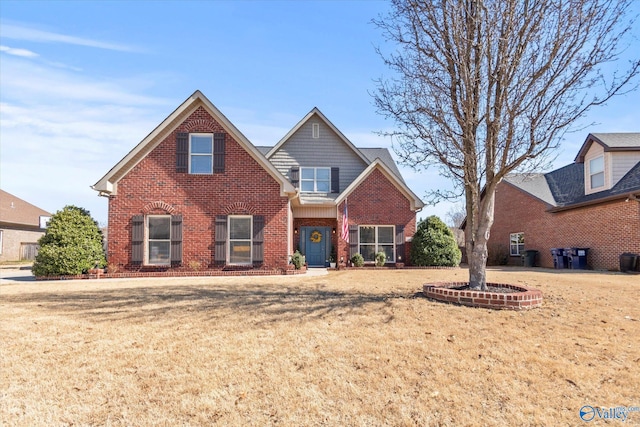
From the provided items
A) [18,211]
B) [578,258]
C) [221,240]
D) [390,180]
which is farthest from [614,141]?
[18,211]

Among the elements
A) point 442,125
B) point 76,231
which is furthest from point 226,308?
point 76,231

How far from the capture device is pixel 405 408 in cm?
339

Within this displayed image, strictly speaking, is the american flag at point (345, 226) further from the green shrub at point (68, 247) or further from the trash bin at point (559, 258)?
the trash bin at point (559, 258)

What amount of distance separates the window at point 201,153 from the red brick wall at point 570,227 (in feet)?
54.8

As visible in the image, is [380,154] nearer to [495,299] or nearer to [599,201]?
[599,201]

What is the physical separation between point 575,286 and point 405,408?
28.2ft

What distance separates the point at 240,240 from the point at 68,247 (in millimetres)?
5805

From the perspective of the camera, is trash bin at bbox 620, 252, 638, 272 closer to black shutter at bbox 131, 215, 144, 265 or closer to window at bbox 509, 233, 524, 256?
window at bbox 509, 233, 524, 256

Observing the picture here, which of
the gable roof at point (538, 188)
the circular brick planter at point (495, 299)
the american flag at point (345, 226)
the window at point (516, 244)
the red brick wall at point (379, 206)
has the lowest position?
the circular brick planter at point (495, 299)

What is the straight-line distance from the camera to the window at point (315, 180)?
19.8m

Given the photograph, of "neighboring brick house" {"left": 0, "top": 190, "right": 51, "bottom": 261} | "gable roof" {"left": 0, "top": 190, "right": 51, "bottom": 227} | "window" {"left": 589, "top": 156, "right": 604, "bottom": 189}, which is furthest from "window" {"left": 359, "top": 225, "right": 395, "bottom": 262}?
"gable roof" {"left": 0, "top": 190, "right": 51, "bottom": 227}

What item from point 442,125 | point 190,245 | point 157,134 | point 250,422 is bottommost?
point 250,422

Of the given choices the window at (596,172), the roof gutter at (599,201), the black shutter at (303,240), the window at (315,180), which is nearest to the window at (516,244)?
the roof gutter at (599,201)

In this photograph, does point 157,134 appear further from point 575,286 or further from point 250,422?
point 575,286
